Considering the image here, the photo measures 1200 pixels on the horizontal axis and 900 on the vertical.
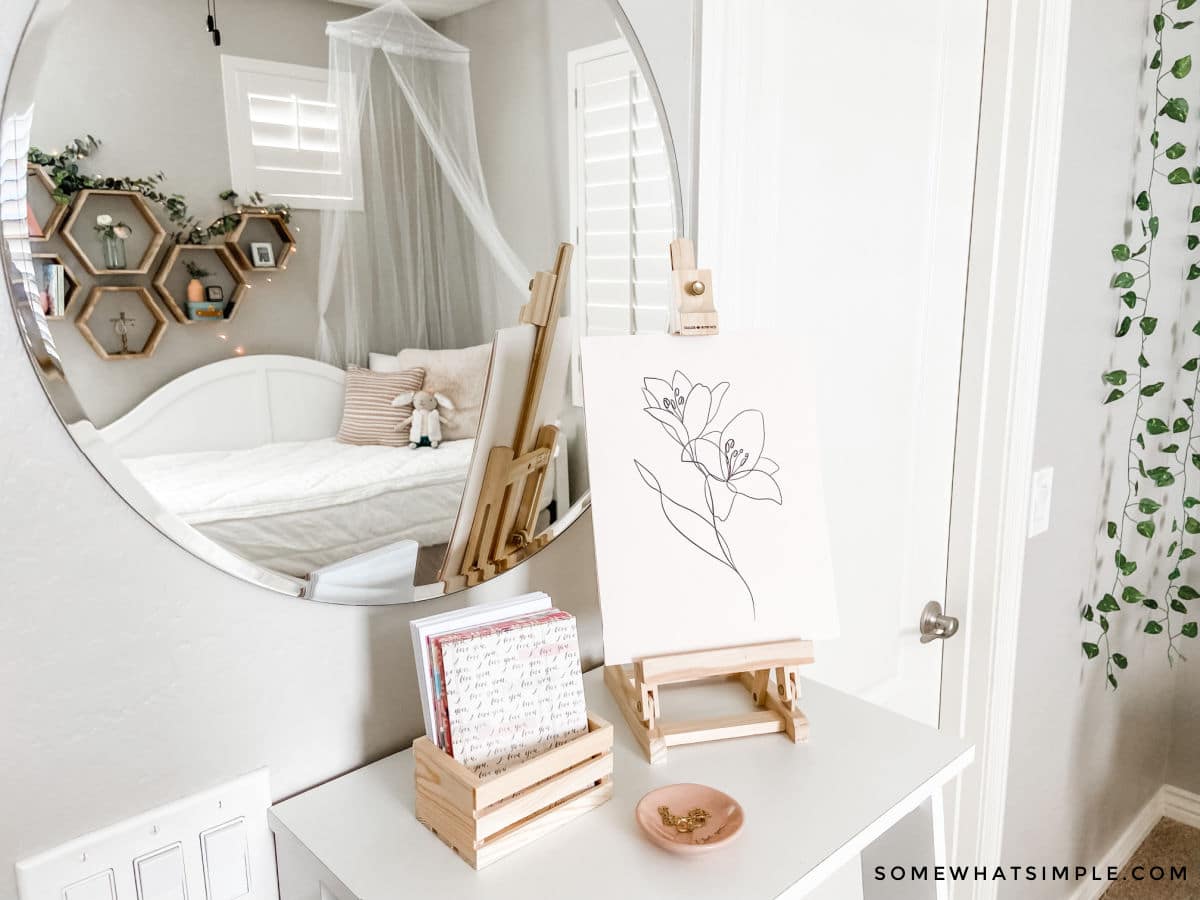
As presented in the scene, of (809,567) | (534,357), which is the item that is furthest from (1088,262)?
(534,357)

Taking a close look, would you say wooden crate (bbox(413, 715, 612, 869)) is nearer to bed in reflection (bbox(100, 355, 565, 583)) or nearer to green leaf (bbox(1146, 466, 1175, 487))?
bed in reflection (bbox(100, 355, 565, 583))

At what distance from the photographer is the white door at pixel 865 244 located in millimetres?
1007

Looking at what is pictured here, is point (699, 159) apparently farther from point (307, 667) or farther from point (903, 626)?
point (903, 626)

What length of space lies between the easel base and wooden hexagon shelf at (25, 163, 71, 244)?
575 millimetres

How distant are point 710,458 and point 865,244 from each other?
588 mm

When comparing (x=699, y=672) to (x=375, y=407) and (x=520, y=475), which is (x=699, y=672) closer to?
(x=520, y=475)

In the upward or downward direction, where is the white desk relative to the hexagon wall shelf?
downward

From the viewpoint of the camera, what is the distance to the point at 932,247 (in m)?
1.39

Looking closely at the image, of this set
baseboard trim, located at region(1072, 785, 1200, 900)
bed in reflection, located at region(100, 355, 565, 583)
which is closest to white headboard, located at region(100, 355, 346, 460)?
bed in reflection, located at region(100, 355, 565, 583)

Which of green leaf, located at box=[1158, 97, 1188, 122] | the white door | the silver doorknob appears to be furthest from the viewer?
green leaf, located at box=[1158, 97, 1188, 122]

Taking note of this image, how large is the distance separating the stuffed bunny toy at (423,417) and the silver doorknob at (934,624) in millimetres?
1094

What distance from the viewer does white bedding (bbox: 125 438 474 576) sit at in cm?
65

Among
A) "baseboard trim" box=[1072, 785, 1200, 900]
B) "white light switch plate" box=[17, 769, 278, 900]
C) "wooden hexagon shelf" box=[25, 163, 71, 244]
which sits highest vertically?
"wooden hexagon shelf" box=[25, 163, 71, 244]

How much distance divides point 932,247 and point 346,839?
121cm
